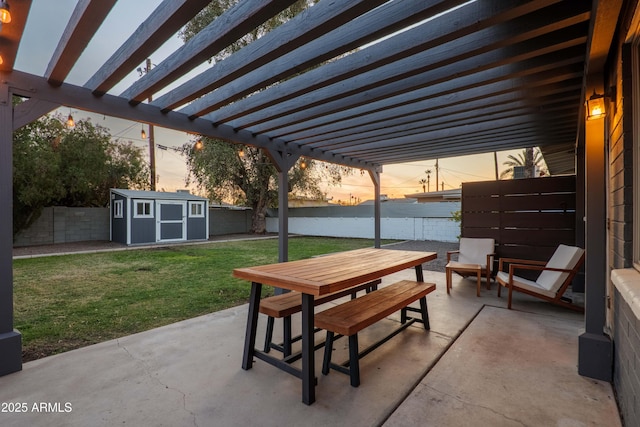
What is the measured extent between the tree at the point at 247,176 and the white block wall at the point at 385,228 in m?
1.80

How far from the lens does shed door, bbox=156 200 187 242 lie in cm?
1231

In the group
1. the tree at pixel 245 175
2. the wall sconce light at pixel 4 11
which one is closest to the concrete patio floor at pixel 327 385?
the wall sconce light at pixel 4 11

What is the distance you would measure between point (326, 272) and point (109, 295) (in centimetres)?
409

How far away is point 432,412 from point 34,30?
3.78 meters

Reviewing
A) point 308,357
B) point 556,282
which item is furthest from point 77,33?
point 556,282

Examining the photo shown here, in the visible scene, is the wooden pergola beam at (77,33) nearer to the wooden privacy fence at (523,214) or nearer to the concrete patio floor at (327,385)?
the concrete patio floor at (327,385)

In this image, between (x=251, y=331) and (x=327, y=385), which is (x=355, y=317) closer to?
(x=327, y=385)

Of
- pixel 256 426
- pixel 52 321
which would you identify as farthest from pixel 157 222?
pixel 256 426

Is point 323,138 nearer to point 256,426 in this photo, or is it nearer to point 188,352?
point 188,352

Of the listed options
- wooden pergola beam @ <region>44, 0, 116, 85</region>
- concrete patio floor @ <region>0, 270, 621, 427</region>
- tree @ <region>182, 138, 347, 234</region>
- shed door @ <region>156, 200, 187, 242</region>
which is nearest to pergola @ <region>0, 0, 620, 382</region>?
wooden pergola beam @ <region>44, 0, 116, 85</region>

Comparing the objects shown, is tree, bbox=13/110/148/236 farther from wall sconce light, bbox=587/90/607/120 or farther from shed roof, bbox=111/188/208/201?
wall sconce light, bbox=587/90/607/120

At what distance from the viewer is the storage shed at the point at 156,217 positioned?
1156 cm

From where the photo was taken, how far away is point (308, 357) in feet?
6.66

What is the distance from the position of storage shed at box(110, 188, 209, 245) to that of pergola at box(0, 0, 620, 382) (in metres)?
9.50
